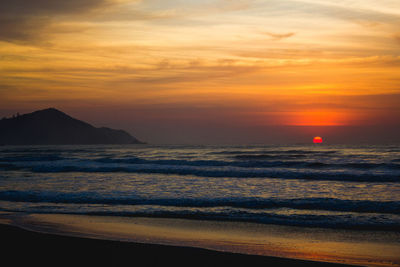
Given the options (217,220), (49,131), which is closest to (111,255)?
(217,220)

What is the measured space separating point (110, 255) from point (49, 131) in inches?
6722

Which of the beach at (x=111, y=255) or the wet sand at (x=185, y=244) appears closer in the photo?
the beach at (x=111, y=255)

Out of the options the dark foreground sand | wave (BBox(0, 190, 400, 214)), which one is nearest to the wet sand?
the dark foreground sand

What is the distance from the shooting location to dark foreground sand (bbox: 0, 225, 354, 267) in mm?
6027

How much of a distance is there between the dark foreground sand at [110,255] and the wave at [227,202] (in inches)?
189

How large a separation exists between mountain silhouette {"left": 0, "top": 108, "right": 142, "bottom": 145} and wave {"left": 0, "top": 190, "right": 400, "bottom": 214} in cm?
15441

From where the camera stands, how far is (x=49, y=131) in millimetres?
165375

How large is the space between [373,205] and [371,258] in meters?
5.30

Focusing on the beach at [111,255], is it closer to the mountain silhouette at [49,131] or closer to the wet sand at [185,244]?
the wet sand at [185,244]

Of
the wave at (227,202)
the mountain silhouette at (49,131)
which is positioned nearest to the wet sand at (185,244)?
the wave at (227,202)

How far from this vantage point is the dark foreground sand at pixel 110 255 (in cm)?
603

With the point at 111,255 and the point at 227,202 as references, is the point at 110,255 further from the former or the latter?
the point at 227,202

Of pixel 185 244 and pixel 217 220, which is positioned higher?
pixel 185 244

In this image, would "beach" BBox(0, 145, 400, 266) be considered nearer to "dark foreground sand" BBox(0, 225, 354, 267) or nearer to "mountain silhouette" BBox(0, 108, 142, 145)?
"dark foreground sand" BBox(0, 225, 354, 267)
